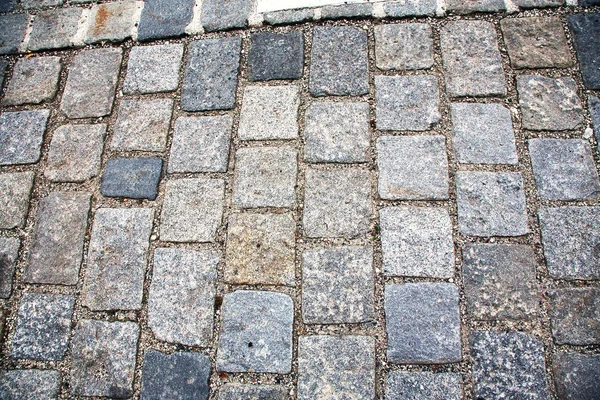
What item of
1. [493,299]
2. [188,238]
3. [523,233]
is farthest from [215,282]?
[523,233]

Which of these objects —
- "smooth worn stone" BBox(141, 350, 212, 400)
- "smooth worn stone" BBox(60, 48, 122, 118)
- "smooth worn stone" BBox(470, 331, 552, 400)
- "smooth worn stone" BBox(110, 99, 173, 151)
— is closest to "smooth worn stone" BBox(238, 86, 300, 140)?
"smooth worn stone" BBox(110, 99, 173, 151)

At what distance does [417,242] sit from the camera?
190 cm

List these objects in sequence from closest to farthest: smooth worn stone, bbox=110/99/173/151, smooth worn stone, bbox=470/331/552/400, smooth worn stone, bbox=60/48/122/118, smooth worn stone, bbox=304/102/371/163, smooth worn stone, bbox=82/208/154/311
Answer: smooth worn stone, bbox=470/331/552/400 → smooth worn stone, bbox=82/208/154/311 → smooth worn stone, bbox=304/102/371/163 → smooth worn stone, bbox=110/99/173/151 → smooth worn stone, bbox=60/48/122/118

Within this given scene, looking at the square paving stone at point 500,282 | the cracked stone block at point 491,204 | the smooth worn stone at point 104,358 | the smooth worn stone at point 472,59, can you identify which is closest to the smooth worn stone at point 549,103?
the smooth worn stone at point 472,59

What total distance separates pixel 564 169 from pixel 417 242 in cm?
73

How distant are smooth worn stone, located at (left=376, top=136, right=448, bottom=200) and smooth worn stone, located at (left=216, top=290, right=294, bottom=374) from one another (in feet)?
2.16

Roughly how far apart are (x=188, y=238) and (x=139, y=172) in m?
0.42

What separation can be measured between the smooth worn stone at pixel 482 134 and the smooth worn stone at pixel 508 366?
748mm

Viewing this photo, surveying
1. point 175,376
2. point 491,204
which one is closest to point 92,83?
point 175,376

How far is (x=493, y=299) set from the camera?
5.94 ft

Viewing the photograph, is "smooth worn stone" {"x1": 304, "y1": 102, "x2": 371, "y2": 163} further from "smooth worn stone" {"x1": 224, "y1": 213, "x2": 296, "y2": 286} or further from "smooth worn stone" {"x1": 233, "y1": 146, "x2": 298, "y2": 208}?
"smooth worn stone" {"x1": 224, "y1": 213, "x2": 296, "y2": 286}

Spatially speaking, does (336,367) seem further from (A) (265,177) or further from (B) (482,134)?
(B) (482,134)

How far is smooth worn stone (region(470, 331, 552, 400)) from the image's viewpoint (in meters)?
1.69

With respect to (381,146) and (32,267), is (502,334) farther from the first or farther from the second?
(32,267)
